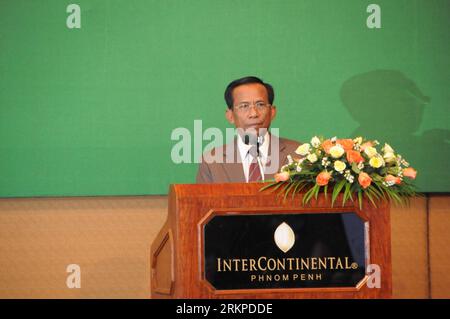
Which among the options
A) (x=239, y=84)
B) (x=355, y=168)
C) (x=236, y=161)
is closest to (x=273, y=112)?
(x=239, y=84)

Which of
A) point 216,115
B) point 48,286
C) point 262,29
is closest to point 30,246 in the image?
point 48,286

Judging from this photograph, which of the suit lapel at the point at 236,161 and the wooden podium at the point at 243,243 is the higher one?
the suit lapel at the point at 236,161

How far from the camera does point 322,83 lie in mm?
4848

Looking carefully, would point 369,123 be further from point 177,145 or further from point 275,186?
point 275,186

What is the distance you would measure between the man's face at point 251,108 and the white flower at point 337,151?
1377 mm

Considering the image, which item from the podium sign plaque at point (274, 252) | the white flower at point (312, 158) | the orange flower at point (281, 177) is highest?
the white flower at point (312, 158)

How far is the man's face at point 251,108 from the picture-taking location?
4.30 metres

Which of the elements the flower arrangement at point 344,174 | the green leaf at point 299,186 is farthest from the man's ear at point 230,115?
the green leaf at point 299,186

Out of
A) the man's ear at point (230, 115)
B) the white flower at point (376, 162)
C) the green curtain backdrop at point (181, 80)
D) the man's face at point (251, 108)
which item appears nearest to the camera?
the white flower at point (376, 162)

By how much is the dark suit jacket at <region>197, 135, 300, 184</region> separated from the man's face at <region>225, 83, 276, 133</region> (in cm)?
14

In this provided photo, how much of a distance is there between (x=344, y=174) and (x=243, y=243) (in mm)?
467

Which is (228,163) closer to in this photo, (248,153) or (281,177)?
(248,153)

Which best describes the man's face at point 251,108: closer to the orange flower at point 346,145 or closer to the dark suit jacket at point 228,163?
the dark suit jacket at point 228,163

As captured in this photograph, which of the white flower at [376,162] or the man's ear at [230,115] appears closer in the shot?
the white flower at [376,162]
